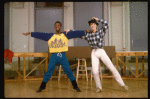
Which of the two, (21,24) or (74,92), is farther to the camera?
(21,24)

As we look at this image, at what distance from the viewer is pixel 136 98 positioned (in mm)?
2717

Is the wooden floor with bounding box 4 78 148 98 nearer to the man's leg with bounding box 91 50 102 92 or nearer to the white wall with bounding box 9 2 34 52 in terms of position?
the man's leg with bounding box 91 50 102 92

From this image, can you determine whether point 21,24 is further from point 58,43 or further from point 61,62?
point 61,62

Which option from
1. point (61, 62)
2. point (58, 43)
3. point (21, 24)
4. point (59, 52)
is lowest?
point (61, 62)

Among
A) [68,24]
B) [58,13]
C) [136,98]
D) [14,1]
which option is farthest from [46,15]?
[136,98]

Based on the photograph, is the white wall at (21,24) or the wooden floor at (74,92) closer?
the wooden floor at (74,92)

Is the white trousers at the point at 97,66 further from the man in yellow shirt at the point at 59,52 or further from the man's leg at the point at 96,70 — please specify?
the man in yellow shirt at the point at 59,52

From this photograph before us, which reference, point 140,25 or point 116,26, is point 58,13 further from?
point 140,25

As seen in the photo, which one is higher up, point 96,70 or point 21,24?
point 21,24

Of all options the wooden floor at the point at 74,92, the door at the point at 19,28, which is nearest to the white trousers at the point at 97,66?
the wooden floor at the point at 74,92

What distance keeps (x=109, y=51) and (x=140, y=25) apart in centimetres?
211

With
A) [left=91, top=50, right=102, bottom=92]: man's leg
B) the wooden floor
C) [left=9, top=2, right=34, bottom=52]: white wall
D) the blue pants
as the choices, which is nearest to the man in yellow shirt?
the blue pants

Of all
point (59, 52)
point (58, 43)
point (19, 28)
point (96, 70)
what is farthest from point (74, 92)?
point (19, 28)
